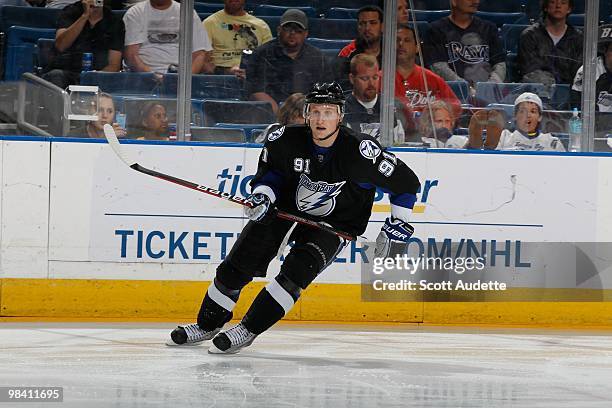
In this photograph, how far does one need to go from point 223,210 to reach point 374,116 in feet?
3.33

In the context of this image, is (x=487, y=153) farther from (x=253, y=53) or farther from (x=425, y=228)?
(x=253, y=53)

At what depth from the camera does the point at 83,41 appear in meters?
6.18

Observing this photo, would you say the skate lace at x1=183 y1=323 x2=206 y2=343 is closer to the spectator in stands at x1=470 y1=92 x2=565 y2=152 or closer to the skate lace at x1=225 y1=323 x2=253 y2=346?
the skate lace at x1=225 y1=323 x2=253 y2=346

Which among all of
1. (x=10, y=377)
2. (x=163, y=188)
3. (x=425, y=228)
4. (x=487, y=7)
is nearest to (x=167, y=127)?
(x=163, y=188)

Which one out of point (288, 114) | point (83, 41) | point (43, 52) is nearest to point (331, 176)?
point (288, 114)

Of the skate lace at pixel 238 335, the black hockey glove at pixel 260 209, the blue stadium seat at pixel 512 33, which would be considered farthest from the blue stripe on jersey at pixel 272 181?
the blue stadium seat at pixel 512 33

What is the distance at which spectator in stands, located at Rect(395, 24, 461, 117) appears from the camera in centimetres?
630

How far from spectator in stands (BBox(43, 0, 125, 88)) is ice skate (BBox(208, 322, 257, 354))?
84.8 inches

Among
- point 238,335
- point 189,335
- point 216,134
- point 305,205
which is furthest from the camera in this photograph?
point 216,134

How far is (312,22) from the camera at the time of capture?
6.30m

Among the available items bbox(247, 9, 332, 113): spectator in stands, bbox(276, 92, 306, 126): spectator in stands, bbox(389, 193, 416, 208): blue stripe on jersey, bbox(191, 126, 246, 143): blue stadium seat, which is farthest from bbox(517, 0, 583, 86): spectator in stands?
bbox(389, 193, 416, 208): blue stripe on jersey

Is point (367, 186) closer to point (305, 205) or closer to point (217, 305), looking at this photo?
point (305, 205)

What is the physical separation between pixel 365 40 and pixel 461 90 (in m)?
0.62

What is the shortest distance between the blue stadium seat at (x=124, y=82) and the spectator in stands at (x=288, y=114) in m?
0.64
